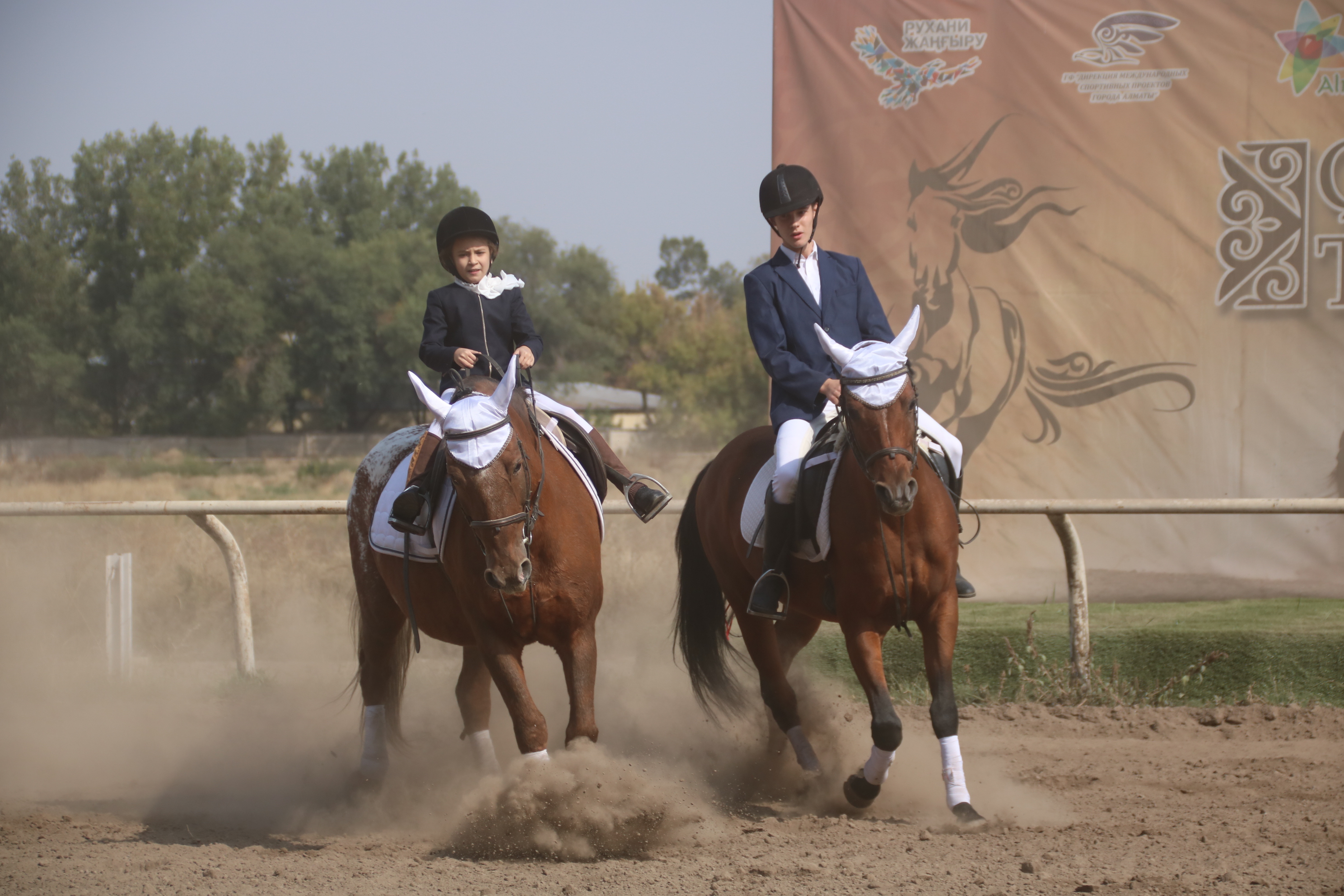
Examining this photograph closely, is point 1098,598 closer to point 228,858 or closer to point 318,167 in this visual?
point 228,858

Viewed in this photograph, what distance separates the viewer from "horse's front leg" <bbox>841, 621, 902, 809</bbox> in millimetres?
4496

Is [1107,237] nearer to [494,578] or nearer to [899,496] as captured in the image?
[899,496]

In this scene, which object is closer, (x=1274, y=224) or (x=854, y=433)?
(x=854, y=433)

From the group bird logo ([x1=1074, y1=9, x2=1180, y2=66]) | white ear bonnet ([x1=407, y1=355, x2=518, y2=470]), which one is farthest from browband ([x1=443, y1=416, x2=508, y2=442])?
bird logo ([x1=1074, y1=9, x2=1180, y2=66])

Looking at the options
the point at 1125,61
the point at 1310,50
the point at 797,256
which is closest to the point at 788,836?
the point at 797,256

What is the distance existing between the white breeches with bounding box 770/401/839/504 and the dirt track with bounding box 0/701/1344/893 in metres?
1.37

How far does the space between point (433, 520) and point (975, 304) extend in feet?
17.1

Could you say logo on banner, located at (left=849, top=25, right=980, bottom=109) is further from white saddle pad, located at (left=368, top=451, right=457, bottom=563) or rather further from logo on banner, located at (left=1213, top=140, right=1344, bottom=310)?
white saddle pad, located at (left=368, top=451, right=457, bottom=563)

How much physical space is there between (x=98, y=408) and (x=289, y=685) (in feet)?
152

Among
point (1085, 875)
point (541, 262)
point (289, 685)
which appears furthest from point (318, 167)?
point (1085, 875)

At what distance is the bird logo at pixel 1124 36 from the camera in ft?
26.9

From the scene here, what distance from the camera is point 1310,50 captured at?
802cm

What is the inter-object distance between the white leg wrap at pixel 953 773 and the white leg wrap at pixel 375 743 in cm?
274

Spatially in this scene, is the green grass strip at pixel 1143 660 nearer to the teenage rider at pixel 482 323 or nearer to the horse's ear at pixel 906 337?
the teenage rider at pixel 482 323
